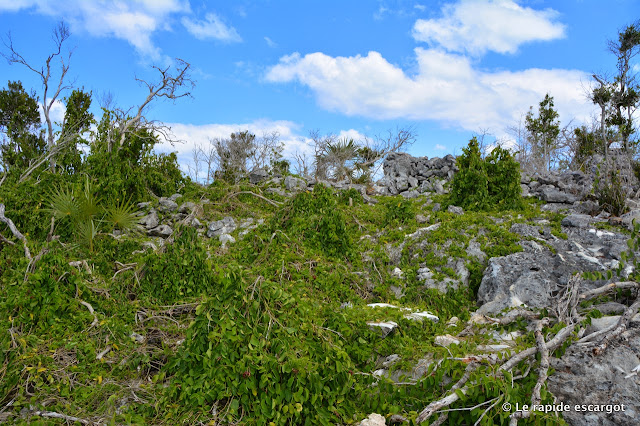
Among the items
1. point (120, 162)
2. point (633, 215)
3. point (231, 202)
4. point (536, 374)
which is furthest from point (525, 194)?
point (120, 162)

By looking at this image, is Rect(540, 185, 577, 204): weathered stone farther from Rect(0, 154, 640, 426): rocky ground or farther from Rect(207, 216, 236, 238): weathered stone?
Rect(207, 216, 236, 238): weathered stone

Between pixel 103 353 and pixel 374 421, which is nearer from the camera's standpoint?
pixel 374 421

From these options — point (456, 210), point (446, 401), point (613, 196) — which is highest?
point (613, 196)

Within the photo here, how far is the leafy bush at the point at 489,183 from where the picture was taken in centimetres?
903

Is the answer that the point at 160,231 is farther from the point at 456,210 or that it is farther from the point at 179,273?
the point at 456,210

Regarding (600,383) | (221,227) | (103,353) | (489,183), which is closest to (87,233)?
(221,227)

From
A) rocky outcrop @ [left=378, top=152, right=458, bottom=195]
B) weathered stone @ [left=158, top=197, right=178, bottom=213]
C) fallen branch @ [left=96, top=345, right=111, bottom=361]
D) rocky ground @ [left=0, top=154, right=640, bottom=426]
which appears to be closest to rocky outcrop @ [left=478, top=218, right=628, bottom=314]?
rocky ground @ [left=0, top=154, right=640, bottom=426]

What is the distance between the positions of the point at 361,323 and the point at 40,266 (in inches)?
152

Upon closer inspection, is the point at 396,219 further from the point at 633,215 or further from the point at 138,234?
the point at 138,234

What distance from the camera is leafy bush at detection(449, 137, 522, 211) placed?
29.6ft

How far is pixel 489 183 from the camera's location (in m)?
9.31

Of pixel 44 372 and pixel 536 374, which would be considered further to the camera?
pixel 44 372

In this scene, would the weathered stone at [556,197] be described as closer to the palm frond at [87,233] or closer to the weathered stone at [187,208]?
the weathered stone at [187,208]

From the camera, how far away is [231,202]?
10.1 m
